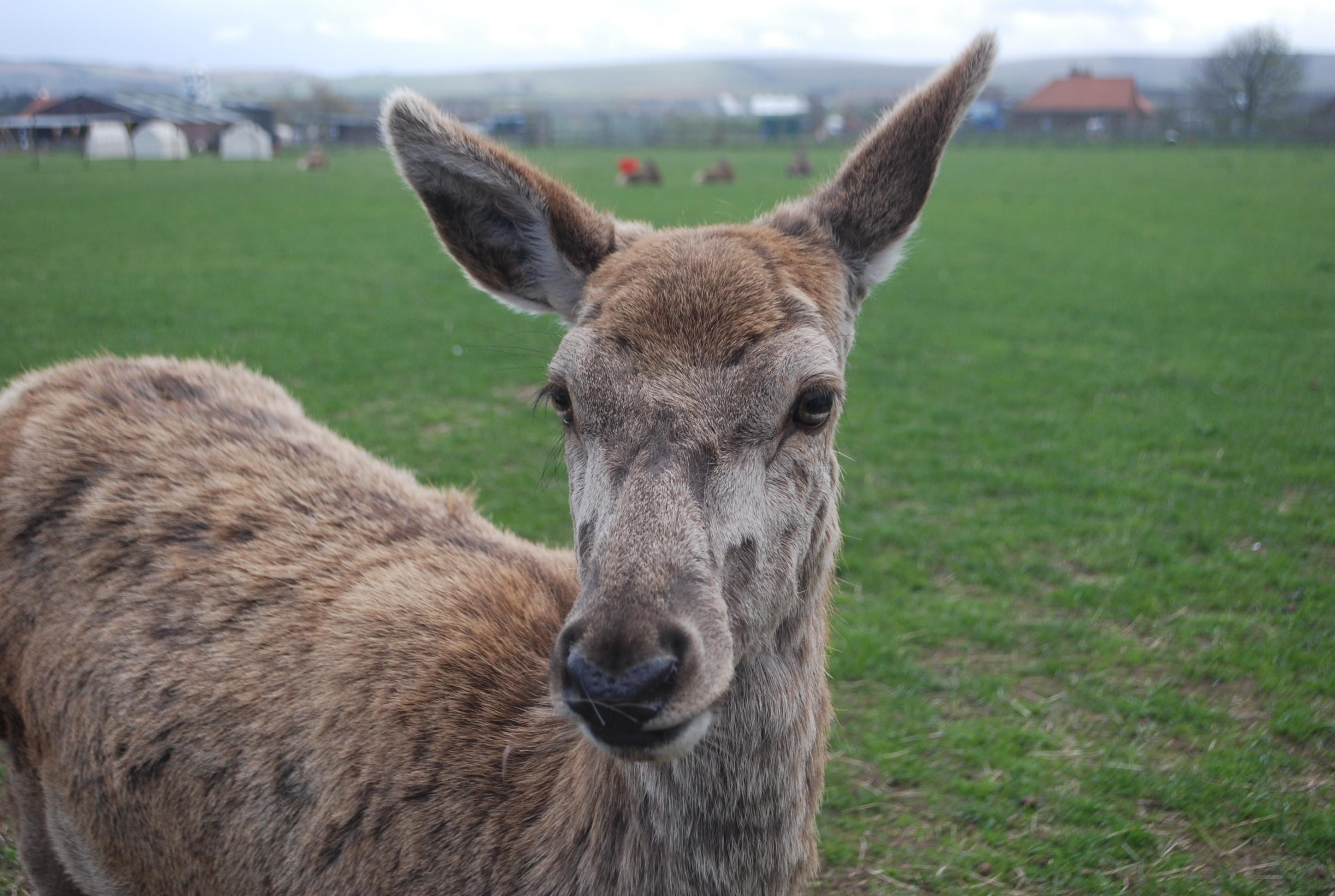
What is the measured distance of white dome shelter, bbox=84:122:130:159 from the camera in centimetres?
5506

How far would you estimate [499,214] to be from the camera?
130 inches

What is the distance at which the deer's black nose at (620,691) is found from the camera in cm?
201

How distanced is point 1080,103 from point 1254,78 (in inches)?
1416

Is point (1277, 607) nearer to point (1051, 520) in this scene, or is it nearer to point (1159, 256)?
point (1051, 520)

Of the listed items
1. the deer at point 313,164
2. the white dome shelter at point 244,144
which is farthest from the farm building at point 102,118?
the deer at point 313,164

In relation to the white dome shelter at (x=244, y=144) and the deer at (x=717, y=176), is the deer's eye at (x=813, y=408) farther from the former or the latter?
the white dome shelter at (x=244, y=144)

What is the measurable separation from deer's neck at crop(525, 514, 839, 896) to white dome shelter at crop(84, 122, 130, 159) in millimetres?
61598

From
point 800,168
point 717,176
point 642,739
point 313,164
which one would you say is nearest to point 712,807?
point 642,739

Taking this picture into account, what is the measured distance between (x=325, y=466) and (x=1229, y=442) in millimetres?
8189

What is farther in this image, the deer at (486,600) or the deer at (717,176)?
the deer at (717,176)

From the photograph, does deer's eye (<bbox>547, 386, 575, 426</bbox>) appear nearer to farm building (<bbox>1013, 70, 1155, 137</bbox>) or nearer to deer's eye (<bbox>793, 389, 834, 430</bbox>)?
deer's eye (<bbox>793, 389, 834, 430</bbox>)

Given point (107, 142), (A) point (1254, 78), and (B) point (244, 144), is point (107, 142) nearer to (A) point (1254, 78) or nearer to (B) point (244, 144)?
(B) point (244, 144)

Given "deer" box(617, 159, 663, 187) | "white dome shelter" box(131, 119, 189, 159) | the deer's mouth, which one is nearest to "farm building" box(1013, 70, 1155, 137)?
"deer" box(617, 159, 663, 187)

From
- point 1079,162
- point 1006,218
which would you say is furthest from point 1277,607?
point 1079,162
